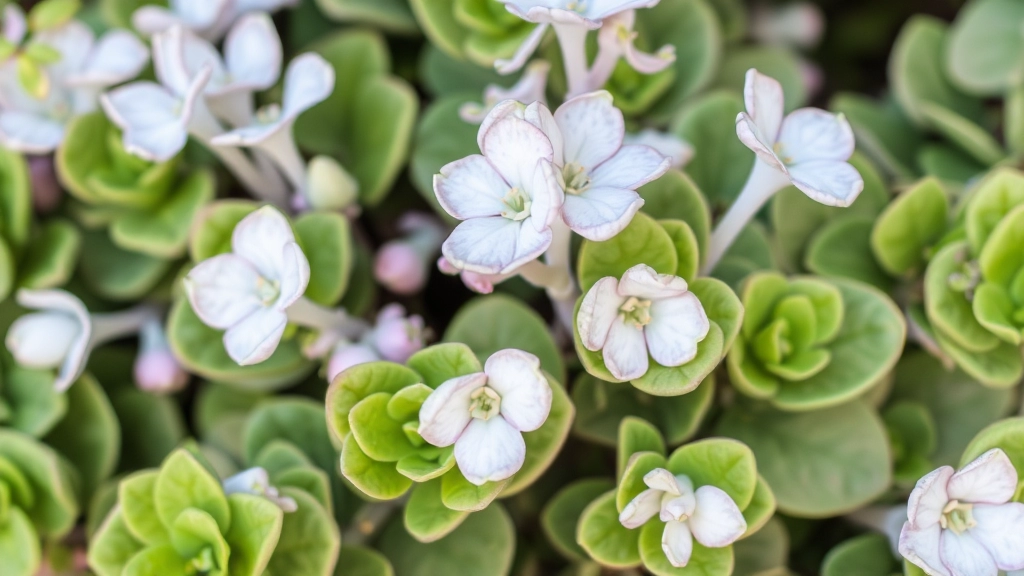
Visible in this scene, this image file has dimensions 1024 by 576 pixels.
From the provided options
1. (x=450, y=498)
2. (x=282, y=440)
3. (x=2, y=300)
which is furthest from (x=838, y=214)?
(x=2, y=300)

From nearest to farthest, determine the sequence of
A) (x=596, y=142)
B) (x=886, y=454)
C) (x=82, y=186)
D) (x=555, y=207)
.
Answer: (x=555, y=207) < (x=596, y=142) < (x=886, y=454) < (x=82, y=186)

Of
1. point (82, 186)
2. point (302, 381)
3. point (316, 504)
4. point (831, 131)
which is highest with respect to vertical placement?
point (831, 131)

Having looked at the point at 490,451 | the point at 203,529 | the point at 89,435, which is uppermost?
the point at 490,451

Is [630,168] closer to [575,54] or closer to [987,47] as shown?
[575,54]

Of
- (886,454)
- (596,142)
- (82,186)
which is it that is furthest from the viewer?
(82,186)

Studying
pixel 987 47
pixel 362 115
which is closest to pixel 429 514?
pixel 362 115

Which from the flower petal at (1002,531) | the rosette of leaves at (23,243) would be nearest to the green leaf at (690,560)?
the flower petal at (1002,531)

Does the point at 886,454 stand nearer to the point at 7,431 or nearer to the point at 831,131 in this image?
the point at 831,131
